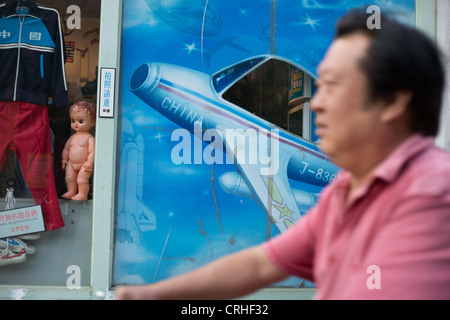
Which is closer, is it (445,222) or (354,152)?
(445,222)

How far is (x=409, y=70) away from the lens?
0.98m

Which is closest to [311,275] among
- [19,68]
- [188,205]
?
[188,205]

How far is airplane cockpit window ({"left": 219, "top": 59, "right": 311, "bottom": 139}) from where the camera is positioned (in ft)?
14.0

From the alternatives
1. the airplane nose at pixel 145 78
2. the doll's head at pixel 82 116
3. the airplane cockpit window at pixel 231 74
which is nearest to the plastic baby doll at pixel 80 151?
the doll's head at pixel 82 116

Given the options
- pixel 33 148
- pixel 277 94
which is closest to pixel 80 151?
pixel 33 148

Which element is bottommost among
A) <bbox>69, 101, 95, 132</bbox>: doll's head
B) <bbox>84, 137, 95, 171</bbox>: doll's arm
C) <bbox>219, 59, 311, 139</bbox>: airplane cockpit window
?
<bbox>84, 137, 95, 171</bbox>: doll's arm

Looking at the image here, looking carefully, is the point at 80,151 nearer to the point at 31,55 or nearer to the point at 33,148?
the point at 33,148

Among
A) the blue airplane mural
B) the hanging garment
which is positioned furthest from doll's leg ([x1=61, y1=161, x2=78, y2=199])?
the blue airplane mural

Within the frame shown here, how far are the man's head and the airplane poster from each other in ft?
10.3

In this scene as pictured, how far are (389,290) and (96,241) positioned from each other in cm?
347

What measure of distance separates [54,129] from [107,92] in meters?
0.61

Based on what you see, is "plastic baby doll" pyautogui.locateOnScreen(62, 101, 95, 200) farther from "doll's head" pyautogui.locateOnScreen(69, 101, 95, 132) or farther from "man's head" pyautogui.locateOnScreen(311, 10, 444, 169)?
"man's head" pyautogui.locateOnScreen(311, 10, 444, 169)

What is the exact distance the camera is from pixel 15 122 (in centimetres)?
425
